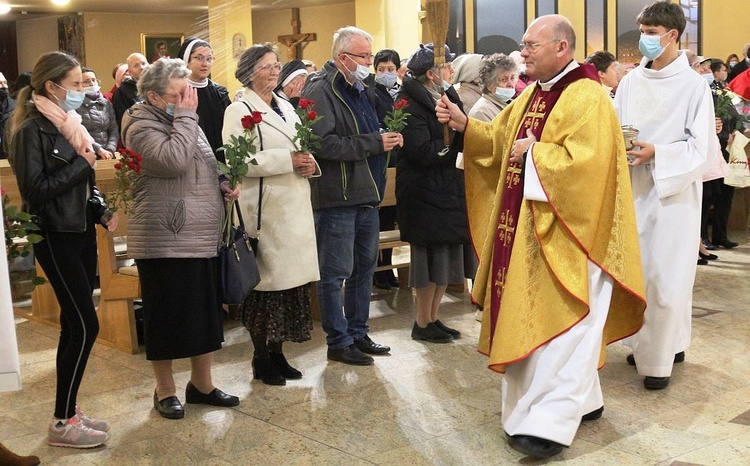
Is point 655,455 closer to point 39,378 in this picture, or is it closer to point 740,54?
point 39,378

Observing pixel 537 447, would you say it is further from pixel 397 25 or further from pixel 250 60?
pixel 397 25

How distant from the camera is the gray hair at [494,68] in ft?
18.6

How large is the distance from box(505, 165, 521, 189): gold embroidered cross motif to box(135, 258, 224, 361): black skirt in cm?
134

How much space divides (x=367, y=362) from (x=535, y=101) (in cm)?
179

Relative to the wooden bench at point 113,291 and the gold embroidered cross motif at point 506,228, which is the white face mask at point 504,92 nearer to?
the gold embroidered cross motif at point 506,228

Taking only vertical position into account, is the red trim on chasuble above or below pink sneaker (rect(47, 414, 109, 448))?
above

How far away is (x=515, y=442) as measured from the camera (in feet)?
12.6

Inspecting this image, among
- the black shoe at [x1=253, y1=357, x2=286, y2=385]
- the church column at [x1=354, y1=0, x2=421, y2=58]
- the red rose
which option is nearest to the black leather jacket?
the red rose

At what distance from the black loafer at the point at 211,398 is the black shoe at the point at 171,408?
121 mm

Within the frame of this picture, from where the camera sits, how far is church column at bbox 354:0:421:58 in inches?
611

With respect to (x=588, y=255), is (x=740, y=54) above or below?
above

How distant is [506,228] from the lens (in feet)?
13.3

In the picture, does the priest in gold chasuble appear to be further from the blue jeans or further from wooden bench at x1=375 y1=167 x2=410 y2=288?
wooden bench at x1=375 y1=167 x2=410 y2=288

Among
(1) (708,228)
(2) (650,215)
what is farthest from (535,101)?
(1) (708,228)
